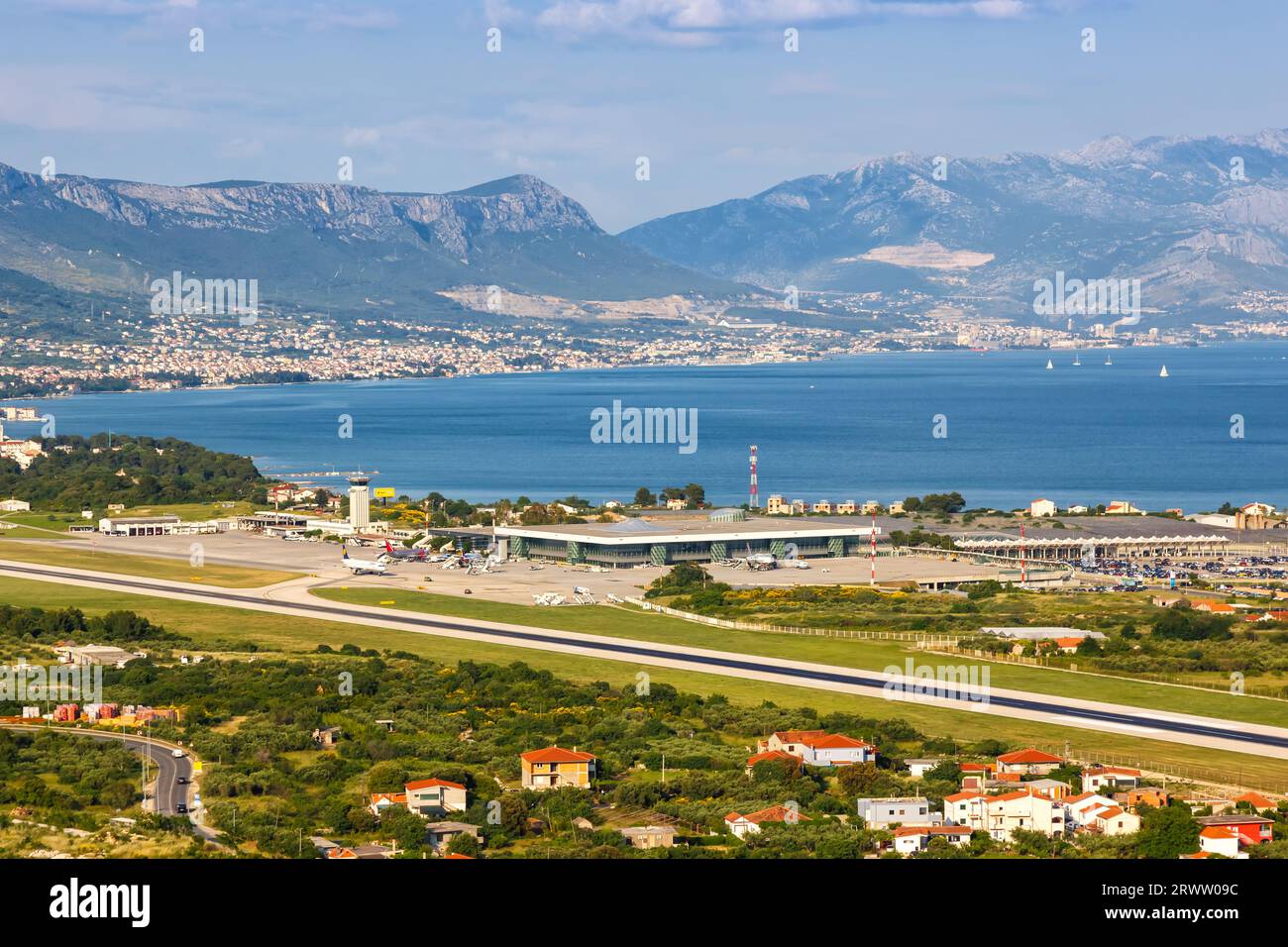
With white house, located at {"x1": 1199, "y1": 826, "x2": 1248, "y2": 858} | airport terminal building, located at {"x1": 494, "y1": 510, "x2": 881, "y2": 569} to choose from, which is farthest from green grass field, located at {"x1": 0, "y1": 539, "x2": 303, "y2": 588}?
white house, located at {"x1": 1199, "y1": 826, "x2": 1248, "y2": 858}

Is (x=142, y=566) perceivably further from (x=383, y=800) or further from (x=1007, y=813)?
(x=1007, y=813)

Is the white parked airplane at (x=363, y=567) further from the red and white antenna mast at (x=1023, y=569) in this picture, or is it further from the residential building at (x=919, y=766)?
the residential building at (x=919, y=766)

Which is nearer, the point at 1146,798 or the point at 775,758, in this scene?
the point at 1146,798

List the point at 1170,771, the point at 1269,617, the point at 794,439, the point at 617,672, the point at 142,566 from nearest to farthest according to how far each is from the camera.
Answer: the point at 1170,771 < the point at 617,672 < the point at 1269,617 < the point at 142,566 < the point at 794,439

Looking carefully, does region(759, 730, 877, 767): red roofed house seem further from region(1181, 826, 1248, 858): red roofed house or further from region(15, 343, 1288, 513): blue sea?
region(15, 343, 1288, 513): blue sea

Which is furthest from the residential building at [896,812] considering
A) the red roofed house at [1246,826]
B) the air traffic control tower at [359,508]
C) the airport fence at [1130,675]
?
the air traffic control tower at [359,508]

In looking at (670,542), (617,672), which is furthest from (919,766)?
(670,542)
